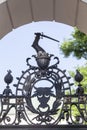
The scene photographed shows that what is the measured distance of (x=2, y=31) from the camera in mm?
5676

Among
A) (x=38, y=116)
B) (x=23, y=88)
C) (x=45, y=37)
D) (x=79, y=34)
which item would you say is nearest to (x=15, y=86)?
(x=23, y=88)

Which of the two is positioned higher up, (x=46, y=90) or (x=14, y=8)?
(x=14, y=8)

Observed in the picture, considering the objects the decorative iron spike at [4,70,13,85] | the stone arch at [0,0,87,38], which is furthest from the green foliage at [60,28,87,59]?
the decorative iron spike at [4,70,13,85]

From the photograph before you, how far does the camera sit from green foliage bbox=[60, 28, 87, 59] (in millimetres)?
11758

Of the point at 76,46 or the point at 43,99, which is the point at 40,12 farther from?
the point at 76,46

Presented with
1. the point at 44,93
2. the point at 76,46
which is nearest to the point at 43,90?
the point at 44,93

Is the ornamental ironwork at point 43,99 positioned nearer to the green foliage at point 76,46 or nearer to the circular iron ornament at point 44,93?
the circular iron ornament at point 44,93

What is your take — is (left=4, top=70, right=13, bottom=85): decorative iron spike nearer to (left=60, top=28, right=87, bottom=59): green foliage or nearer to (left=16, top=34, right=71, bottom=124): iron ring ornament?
(left=16, top=34, right=71, bottom=124): iron ring ornament

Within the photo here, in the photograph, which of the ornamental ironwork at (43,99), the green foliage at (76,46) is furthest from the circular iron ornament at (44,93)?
the green foliage at (76,46)

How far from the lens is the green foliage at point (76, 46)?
463 inches

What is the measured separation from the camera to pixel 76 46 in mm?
12172

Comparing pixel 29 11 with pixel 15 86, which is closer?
pixel 15 86

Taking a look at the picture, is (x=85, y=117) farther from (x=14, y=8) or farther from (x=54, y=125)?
(x=14, y=8)

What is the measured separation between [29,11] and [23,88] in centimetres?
122
